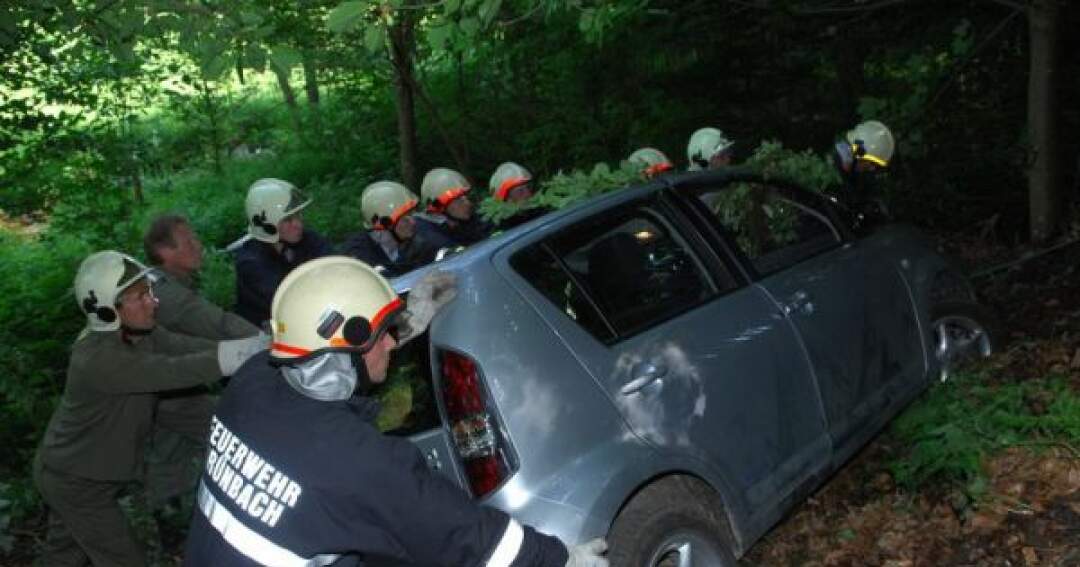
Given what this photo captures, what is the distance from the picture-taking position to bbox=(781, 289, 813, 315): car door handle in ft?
12.7

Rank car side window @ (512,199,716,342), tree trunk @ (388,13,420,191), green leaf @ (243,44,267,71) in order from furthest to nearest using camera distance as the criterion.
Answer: tree trunk @ (388,13,420,191), green leaf @ (243,44,267,71), car side window @ (512,199,716,342)

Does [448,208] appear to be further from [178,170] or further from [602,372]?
[178,170]

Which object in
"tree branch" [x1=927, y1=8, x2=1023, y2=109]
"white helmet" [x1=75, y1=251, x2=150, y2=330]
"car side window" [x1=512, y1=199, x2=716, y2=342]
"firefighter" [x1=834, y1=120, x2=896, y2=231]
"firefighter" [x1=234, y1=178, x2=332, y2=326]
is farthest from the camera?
"tree branch" [x1=927, y1=8, x2=1023, y2=109]

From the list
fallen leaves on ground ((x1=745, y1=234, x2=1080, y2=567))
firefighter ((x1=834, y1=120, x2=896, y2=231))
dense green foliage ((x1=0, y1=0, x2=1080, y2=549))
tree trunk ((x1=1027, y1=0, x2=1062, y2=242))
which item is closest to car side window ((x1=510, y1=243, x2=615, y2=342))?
dense green foliage ((x1=0, y1=0, x2=1080, y2=549))

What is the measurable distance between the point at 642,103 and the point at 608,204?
720 centimetres

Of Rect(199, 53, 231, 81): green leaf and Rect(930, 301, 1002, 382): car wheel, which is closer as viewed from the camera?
Rect(199, 53, 231, 81): green leaf

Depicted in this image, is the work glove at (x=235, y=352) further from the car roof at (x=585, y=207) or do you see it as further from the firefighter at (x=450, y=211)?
the firefighter at (x=450, y=211)

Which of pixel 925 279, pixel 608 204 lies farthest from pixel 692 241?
pixel 925 279

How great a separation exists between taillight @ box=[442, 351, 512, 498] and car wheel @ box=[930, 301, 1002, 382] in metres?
3.37

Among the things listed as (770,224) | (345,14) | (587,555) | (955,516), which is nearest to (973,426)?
(955,516)

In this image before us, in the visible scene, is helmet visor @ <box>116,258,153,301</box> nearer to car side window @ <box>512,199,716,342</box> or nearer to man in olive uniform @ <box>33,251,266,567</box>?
man in olive uniform @ <box>33,251,266,567</box>

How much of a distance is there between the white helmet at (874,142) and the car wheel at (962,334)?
1310 millimetres

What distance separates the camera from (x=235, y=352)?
12.7ft

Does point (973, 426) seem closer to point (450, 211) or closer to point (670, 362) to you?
point (670, 362)
